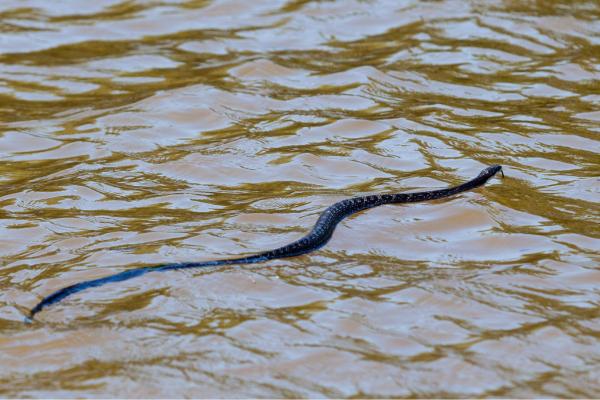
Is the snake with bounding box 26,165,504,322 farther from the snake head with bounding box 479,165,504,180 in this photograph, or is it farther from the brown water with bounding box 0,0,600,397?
the brown water with bounding box 0,0,600,397

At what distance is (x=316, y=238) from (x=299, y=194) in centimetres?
150

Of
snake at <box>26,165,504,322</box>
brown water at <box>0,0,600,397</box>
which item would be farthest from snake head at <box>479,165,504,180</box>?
brown water at <box>0,0,600,397</box>

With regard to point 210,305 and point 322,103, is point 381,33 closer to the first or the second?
point 322,103

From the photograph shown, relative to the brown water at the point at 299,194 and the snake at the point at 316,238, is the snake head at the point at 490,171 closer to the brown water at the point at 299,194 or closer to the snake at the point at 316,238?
the snake at the point at 316,238

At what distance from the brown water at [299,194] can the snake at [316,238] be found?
0.36 ft

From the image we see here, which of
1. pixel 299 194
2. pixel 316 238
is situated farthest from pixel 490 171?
pixel 316 238

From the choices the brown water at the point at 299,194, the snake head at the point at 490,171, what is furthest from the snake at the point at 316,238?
the brown water at the point at 299,194

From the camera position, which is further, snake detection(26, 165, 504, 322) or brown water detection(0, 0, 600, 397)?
snake detection(26, 165, 504, 322)

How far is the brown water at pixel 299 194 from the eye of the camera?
276 inches

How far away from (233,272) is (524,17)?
31.2ft

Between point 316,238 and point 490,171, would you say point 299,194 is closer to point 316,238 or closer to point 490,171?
point 316,238

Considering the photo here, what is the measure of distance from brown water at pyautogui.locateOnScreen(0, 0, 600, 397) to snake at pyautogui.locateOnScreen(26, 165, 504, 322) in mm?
111

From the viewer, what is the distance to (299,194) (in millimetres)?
10219

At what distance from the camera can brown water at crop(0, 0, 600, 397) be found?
700 centimetres
